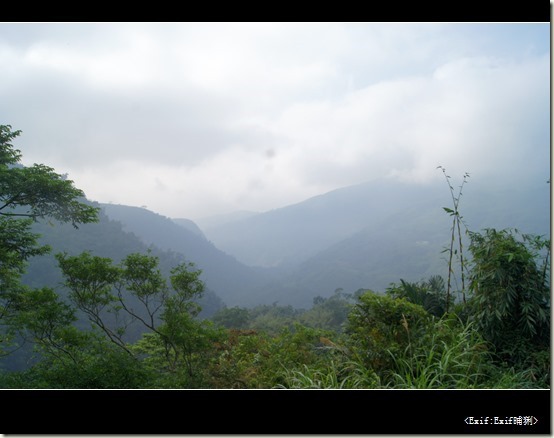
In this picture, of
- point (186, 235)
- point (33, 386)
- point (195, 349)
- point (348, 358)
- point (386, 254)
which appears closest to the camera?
point (33, 386)

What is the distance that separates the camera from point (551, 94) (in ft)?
7.21

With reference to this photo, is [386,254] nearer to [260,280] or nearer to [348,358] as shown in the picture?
[260,280]

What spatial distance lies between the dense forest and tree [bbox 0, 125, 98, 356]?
0.01 m

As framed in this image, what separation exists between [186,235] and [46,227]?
7.57 ft

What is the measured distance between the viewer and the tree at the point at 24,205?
120 inches

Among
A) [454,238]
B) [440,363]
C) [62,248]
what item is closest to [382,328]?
[440,363]

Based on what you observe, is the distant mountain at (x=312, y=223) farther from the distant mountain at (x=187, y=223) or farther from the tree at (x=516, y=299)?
the tree at (x=516, y=299)

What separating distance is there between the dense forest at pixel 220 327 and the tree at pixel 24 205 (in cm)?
1

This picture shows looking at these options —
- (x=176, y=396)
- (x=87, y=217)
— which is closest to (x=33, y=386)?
(x=176, y=396)

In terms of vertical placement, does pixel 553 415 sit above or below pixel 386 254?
below

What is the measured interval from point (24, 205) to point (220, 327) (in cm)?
240

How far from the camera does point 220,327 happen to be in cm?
293

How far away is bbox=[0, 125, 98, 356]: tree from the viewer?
304cm

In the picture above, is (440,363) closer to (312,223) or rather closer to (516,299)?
(516,299)
